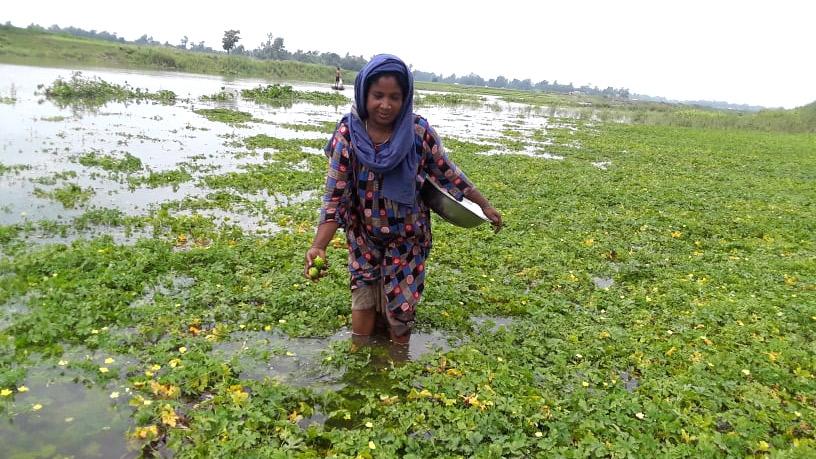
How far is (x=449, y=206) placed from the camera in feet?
14.8

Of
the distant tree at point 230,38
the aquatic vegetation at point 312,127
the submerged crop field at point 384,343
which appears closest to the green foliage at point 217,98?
the aquatic vegetation at point 312,127

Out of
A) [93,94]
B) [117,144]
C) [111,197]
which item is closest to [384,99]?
[111,197]

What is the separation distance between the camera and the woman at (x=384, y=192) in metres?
3.94

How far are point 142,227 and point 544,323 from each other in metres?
5.99

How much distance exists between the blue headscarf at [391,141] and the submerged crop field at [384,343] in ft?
5.42

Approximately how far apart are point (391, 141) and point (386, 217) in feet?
A: 2.13

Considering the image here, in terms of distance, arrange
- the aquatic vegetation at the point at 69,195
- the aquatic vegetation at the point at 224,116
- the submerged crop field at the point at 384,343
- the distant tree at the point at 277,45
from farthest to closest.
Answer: the distant tree at the point at 277,45, the aquatic vegetation at the point at 224,116, the aquatic vegetation at the point at 69,195, the submerged crop field at the point at 384,343

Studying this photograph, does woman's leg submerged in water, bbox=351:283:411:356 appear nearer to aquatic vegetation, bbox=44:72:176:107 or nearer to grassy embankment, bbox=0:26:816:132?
aquatic vegetation, bbox=44:72:176:107

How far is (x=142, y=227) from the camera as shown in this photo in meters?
7.70

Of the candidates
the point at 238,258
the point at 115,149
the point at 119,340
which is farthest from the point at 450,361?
the point at 115,149

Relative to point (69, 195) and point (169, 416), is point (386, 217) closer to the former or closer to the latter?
point (169, 416)

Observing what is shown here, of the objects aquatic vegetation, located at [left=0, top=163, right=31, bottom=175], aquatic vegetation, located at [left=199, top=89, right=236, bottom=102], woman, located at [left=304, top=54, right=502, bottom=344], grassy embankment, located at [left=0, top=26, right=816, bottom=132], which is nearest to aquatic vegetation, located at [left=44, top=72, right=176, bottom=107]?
aquatic vegetation, located at [left=199, top=89, right=236, bottom=102]

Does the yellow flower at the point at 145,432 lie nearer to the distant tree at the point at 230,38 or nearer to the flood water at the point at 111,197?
the flood water at the point at 111,197

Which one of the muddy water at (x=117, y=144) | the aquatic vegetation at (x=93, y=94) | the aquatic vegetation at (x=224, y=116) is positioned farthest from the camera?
the aquatic vegetation at (x=93, y=94)
